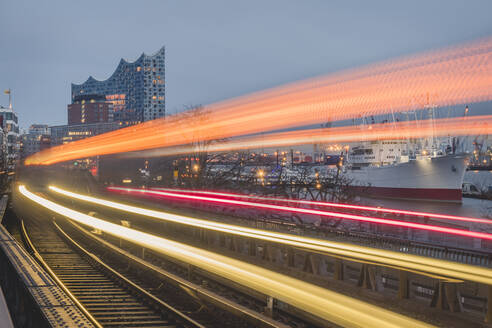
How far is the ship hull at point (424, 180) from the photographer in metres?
63.4

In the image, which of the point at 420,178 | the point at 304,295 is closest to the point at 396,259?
the point at 304,295

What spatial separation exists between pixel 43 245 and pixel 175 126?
1857 centimetres

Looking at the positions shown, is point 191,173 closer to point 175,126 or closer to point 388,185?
point 175,126

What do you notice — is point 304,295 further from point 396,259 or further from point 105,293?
point 105,293

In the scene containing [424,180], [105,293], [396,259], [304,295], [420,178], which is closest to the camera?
[304,295]

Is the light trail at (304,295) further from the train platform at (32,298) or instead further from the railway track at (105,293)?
the train platform at (32,298)

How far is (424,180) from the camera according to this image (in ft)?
214

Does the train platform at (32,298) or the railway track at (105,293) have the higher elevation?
the train platform at (32,298)

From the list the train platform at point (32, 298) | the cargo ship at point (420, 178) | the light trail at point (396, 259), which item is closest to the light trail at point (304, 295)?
the light trail at point (396, 259)

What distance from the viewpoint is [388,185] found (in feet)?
221

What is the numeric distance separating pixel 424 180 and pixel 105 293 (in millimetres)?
61802

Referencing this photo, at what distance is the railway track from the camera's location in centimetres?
813

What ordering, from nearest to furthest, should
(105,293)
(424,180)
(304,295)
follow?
(304,295)
(105,293)
(424,180)

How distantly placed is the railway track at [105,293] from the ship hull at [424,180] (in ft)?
170
